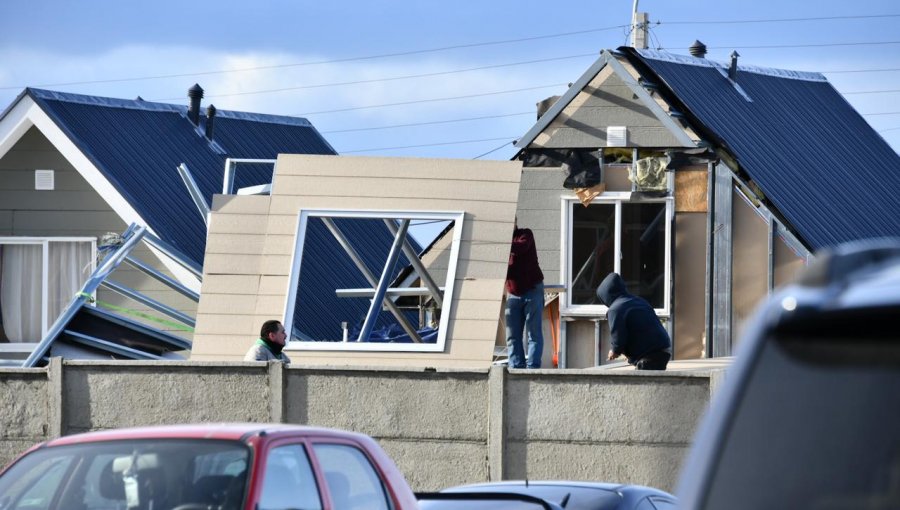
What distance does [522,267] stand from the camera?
590 inches

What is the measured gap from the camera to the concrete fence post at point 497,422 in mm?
11716

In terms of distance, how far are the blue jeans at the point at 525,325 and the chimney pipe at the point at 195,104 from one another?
11898 millimetres

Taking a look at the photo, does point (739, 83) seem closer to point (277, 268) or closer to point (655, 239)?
point (655, 239)

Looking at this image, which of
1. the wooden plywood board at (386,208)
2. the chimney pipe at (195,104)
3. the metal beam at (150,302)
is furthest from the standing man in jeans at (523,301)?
the chimney pipe at (195,104)

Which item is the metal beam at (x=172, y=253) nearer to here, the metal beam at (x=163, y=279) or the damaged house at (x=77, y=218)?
the damaged house at (x=77, y=218)

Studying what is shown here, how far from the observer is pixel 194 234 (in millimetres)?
22344

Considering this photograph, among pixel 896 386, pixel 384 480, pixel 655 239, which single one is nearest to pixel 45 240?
pixel 655 239

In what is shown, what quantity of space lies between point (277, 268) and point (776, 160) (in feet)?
26.5

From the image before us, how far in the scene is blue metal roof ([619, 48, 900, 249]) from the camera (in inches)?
734

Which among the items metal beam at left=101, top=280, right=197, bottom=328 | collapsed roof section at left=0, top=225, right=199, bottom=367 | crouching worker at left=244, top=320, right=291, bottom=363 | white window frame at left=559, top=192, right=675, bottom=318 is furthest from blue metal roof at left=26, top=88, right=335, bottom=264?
crouching worker at left=244, top=320, right=291, bottom=363

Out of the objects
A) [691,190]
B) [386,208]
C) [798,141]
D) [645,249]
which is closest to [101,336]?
[386,208]

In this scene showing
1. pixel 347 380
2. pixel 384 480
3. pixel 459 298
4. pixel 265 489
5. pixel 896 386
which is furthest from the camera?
pixel 459 298

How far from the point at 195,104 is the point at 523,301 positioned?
12197 mm

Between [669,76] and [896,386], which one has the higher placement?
[669,76]
